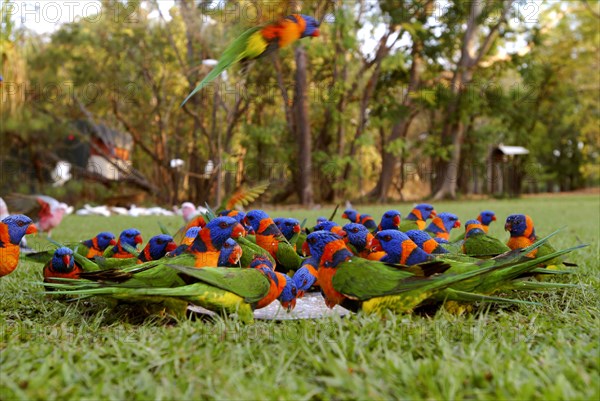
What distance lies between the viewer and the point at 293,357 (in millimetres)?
1316

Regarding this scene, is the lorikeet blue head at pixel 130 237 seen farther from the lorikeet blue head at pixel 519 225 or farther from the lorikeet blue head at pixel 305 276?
the lorikeet blue head at pixel 519 225

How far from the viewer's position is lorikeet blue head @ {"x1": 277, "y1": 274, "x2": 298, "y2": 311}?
1891mm

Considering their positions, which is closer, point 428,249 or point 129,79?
point 428,249

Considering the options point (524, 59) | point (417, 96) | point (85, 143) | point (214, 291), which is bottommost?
point (214, 291)

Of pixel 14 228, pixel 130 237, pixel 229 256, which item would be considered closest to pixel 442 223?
pixel 229 256

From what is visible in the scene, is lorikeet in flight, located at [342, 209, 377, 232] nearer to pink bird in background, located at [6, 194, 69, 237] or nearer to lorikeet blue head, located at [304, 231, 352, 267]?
lorikeet blue head, located at [304, 231, 352, 267]

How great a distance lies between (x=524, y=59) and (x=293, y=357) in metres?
17.4

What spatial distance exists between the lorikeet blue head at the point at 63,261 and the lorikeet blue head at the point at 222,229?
63cm

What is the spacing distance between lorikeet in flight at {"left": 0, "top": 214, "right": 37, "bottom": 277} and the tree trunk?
10477mm

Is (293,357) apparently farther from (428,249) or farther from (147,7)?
(147,7)

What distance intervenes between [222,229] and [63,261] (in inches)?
28.5

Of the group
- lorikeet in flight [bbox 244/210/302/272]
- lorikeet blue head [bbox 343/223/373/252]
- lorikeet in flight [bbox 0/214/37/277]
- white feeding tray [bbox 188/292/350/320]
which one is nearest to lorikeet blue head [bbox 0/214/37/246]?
lorikeet in flight [bbox 0/214/37/277]

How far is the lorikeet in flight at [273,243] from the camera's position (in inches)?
92.7

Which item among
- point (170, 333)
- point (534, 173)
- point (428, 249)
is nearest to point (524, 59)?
point (534, 173)
